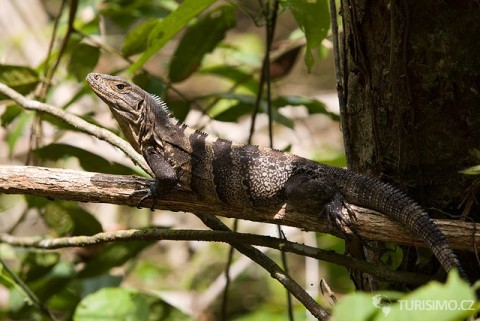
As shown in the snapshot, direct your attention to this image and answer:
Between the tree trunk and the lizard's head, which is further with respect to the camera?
the lizard's head

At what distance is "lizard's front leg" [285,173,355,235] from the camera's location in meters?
3.60

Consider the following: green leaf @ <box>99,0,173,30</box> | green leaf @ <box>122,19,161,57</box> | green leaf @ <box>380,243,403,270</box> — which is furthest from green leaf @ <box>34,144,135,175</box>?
green leaf @ <box>380,243,403,270</box>

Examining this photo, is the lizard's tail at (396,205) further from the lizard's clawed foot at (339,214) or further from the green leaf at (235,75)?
the green leaf at (235,75)

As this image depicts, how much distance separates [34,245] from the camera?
15.8 feet

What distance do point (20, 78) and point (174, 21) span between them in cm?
199

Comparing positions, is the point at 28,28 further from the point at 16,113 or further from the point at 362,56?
the point at 362,56

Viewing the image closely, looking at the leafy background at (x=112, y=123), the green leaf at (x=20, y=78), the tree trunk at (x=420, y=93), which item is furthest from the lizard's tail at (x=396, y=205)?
the green leaf at (x=20, y=78)

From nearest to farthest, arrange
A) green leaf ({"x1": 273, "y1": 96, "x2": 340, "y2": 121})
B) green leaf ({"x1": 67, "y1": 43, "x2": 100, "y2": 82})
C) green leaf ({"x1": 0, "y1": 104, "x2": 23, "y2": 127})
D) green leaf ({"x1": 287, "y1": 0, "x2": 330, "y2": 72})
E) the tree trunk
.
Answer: the tree trunk
green leaf ({"x1": 287, "y1": 0, "x2": 330, "y2": 72})
green leaf ({"x1": 273, "y1": 96, "x2": 340, "y2": 121})
green leaf ({"x1": 0, "y1": 104, "x2": 23, "y2": 127})
green leaf ({"x1": 67, "y1": 43, "x2": 100, "y2": 82})

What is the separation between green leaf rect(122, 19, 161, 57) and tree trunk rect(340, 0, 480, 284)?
191 centimetres

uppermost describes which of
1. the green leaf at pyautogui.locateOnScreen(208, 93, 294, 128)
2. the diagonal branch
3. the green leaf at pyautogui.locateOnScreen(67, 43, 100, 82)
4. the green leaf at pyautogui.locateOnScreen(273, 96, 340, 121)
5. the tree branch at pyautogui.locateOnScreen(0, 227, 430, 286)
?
the green leaf at pyautogui.locateOnScreen(67, 43, 100, 82)

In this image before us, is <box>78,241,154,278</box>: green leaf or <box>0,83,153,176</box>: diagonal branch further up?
<box>0,83,153,176</box>: diagonal branch

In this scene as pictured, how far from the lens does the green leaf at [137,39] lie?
4.98 m

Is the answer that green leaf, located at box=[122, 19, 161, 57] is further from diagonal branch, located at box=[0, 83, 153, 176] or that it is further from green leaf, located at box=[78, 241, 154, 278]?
green leaf, located at box=[78, 241, 154, 278]

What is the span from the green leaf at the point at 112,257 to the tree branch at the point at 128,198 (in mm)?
1265
